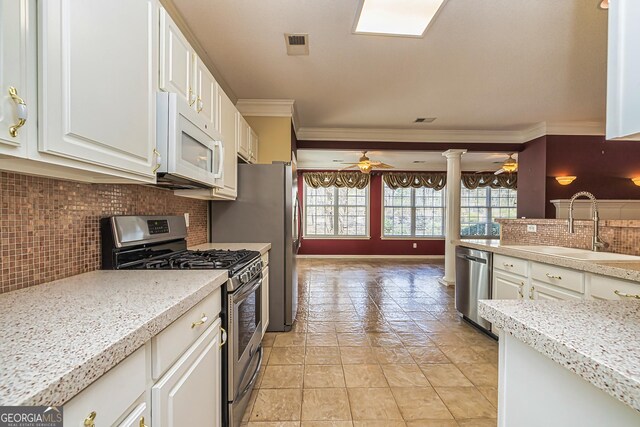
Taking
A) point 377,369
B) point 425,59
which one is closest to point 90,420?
point 377,369

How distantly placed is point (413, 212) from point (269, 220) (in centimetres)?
625

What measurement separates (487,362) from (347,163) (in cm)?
558

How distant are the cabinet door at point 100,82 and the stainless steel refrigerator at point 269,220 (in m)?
1.60

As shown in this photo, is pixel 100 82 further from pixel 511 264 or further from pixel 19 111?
pixel 511 264

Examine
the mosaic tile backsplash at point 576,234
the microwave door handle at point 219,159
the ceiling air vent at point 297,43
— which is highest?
the ceiling air vent at point 297,43

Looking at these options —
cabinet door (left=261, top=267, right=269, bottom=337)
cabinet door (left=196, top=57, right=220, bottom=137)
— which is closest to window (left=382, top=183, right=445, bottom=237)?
cabinet door (left=261, top=267, right=269, bottom=337)

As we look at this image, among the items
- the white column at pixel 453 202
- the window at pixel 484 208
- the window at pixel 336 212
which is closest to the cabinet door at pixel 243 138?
the white column at pixel 453 202

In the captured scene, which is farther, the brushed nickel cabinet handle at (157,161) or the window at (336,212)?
the window at (336,212)

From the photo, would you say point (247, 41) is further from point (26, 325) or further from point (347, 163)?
point (347, 163)

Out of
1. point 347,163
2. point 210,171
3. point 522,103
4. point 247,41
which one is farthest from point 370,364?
point 347,163

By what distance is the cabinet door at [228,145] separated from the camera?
2.36 m

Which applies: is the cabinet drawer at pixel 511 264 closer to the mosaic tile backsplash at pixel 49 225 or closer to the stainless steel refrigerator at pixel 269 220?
the stainless steel refrigerator at pixel 269 220

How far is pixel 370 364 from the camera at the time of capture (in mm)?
2350

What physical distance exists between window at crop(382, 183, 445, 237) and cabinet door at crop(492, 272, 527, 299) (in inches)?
217
